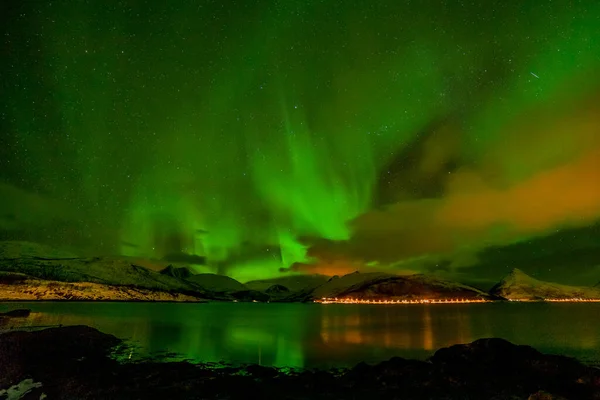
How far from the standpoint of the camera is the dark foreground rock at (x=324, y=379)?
83.6 feet

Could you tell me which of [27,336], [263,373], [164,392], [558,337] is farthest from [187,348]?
[558,337]

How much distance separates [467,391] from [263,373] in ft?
Result: 54.3

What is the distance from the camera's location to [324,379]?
31.1 meters

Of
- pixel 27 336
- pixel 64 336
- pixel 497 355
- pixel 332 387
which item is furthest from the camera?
pixel 64 336

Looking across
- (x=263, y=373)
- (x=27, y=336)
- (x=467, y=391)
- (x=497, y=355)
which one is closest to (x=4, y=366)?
(x=27, y=336)

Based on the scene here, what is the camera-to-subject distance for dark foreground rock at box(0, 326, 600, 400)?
2547 centimetres

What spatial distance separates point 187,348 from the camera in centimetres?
5431

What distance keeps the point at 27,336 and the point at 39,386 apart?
22.3 m

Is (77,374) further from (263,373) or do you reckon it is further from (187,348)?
(187,348)

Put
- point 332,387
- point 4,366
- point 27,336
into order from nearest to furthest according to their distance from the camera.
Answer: point 332,387, point 4,366, point 27,336

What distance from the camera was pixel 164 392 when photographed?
26.0m

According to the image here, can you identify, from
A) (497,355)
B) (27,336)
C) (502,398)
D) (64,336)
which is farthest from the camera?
(64,336)

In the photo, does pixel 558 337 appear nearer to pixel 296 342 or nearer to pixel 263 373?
pixel 296 342

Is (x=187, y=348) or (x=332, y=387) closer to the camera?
(x=332, y=387)
